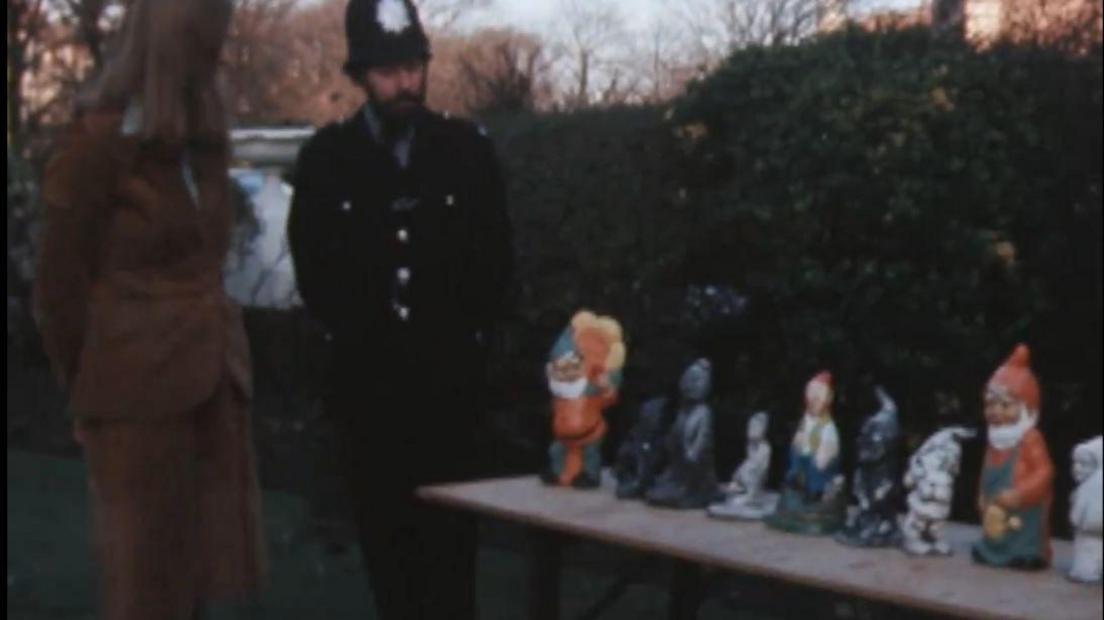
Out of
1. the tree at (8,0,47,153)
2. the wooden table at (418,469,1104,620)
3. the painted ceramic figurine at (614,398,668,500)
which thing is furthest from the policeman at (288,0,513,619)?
the tree at (8,0,47,153)

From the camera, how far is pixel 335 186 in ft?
19.7

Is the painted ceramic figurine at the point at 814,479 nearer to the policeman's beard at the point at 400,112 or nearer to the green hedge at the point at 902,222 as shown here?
the policeman's beard at the point at 400,112

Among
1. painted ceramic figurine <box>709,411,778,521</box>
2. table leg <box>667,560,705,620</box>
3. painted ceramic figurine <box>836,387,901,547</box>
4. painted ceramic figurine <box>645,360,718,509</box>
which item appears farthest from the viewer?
table leg <box>667,560,705,620</box>

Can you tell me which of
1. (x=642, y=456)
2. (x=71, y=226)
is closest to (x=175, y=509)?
(x=71, y=226)

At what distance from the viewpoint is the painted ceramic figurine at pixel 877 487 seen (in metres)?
5.18

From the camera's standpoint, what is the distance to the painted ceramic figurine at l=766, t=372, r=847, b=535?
5359 mm

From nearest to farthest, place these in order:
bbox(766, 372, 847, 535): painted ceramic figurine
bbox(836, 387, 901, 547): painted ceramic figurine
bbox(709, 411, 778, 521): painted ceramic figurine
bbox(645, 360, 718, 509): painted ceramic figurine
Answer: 1. bbox(836, 387, 901, 547): painted ceramic figurine
2. bbox(766, 372, 847, 535): painted ceramic figurine
3. bbox(709, 411, 778, 521): painted ceramic figurine
4. bbox(645, 360, 718, 509): painted ceramic figurine

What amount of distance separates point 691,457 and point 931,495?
3.18ft

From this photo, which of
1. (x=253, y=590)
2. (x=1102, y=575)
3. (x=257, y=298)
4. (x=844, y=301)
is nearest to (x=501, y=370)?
(x=844, y=301)

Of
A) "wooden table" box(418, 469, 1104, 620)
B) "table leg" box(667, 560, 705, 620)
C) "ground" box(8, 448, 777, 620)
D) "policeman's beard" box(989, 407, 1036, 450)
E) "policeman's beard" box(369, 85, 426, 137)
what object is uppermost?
"policeman's beard" box(369, 85, 426, 137)

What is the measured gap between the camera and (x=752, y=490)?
5719 millimetres

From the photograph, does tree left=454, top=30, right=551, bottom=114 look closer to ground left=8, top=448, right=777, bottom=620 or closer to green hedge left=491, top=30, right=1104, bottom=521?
ground left=8, top=448, right=777, bottom=620

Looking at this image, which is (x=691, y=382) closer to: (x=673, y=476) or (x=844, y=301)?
(x=673, y=476)

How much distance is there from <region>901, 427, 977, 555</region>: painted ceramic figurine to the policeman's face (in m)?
1.69
